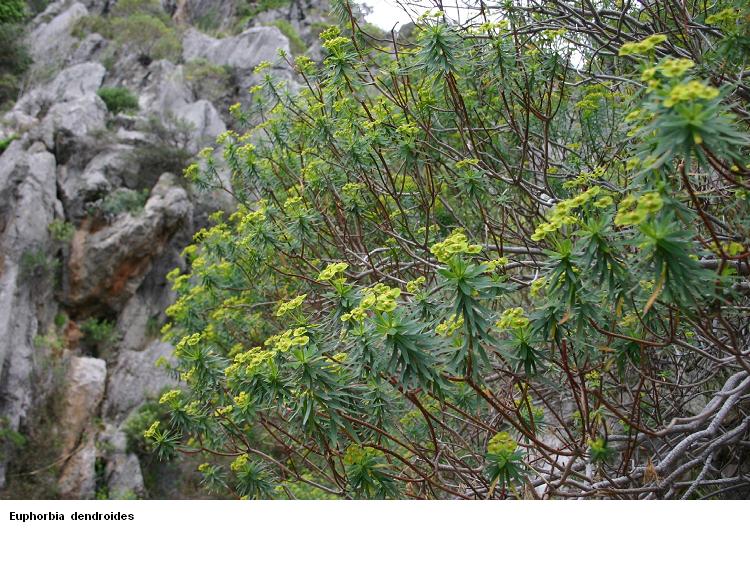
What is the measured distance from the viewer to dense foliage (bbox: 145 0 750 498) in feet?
7.27

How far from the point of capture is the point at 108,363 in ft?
39.1

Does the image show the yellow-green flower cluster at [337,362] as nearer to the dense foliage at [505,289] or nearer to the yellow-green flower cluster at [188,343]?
the dense foliage at [505,289]

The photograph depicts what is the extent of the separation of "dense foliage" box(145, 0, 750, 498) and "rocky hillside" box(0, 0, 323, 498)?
18.4 feet

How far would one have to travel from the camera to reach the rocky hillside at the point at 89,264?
33.3 feet

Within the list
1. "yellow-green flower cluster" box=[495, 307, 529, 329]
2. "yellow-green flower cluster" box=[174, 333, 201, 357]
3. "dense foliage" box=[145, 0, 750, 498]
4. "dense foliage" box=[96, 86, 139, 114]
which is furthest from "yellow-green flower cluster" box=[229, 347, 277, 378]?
"dense foliage" box=[96, 86, 139, 114]

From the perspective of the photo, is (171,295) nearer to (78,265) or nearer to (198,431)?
(78,265)

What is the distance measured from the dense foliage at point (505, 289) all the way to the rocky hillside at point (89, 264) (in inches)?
220

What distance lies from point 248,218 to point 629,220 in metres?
3.01

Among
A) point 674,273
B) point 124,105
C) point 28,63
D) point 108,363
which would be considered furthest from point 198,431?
point 28,63

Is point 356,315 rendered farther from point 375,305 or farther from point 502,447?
point 502,447

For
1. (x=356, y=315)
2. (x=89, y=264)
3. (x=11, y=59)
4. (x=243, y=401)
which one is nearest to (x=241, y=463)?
(x=243, y=401)

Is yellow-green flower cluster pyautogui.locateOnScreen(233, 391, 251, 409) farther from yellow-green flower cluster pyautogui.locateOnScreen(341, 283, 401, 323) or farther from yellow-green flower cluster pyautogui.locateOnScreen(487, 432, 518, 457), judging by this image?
yellow-green flower cluster pyautogui.locateOnScreen(487, 432, 518, 457)

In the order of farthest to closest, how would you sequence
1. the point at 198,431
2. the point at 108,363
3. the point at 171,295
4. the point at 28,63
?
the point at 28,63 → the point at 171,295 → the point at 108,363 → the point at 198,431

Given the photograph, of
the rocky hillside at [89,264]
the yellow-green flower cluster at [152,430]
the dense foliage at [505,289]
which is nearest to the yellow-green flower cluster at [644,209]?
the dense foliage at [505,289]
